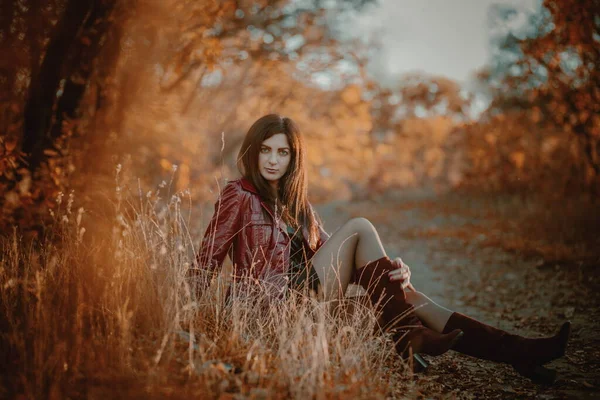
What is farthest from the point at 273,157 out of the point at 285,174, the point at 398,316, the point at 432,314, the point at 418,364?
the point at 418,364

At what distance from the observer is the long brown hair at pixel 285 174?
3146 millimetres

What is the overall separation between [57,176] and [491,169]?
11.5 meters

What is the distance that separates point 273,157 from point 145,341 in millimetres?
1480

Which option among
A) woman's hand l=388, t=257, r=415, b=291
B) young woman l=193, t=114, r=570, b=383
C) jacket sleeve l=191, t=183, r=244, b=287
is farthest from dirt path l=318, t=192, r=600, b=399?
jacket sleeve l=191, t=183, r=244, b=287

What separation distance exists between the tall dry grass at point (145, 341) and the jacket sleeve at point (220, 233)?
0.45ft

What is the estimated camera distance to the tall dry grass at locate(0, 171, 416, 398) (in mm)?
1922

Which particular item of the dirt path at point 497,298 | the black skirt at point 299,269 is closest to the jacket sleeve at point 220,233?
the black skirt at point 299,269

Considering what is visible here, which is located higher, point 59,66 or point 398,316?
point 59,66

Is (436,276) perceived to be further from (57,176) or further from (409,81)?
(409,81)

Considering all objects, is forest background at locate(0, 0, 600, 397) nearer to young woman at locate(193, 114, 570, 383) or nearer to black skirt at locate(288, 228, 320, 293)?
young woman at locate(193, 114, 570, 383)

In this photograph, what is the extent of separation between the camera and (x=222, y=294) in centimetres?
271

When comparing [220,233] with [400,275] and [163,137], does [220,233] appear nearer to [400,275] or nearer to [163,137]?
[400,275]

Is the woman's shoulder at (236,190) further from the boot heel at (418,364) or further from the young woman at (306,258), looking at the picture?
the boot heel at (418,364)

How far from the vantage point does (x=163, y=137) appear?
659 cm
